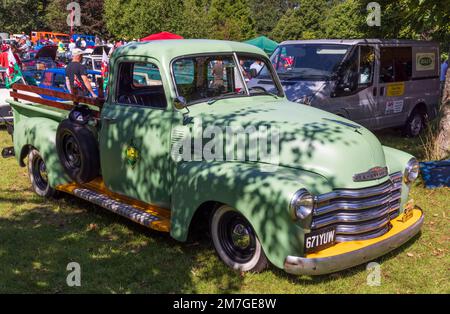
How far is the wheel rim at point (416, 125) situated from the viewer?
11.2 m

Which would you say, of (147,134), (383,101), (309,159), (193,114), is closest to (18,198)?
(147,134)

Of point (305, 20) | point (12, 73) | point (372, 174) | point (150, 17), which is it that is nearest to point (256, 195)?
point (372, 174)

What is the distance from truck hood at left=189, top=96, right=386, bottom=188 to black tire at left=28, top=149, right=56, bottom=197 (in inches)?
108

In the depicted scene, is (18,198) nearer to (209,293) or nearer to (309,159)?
(209,293)

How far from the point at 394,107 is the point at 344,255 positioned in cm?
732

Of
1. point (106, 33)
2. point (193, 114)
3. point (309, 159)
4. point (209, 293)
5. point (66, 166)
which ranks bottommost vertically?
point (209, 293)

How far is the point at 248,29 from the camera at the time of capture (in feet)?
141

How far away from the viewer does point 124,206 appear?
513cm

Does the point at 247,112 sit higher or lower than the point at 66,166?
higher

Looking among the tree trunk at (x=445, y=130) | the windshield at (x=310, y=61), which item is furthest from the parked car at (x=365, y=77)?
the tree trunk at (x=445, y=130)

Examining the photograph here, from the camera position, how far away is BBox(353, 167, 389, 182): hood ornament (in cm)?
408

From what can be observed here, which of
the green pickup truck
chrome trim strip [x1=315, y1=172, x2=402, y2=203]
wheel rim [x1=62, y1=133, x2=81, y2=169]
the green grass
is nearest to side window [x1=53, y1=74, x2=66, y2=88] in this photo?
the green pickup truck

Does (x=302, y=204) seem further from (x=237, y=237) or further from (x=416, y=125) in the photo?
(x=416, y=125)

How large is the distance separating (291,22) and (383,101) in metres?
39.6
